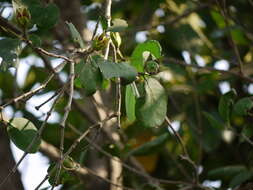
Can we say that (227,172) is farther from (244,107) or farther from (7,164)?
(7,164)

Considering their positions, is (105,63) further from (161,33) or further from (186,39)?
(161,33)

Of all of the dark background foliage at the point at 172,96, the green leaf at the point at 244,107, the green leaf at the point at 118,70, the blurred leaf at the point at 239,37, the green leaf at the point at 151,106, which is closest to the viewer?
the green leaf at the point at 118,70

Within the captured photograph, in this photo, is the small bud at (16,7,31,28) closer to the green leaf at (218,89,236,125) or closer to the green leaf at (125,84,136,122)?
the green leaf at (125,84,136,122)

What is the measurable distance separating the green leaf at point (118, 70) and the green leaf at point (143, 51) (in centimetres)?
11

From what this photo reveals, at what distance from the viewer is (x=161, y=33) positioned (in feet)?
6.15

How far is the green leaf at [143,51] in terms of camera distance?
97 cm

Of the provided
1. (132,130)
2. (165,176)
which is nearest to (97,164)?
(132,130)

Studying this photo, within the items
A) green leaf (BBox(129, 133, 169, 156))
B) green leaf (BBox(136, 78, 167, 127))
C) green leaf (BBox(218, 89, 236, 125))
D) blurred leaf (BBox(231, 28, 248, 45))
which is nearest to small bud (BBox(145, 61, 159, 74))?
green leaf (BBox(136, 78, 167, 127))

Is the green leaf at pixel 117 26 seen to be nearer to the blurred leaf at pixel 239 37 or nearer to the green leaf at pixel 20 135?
the green leaf at pixel 20 135

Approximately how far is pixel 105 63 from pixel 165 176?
3.44ft

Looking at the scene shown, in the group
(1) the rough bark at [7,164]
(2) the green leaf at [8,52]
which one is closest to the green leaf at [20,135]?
(2) the green leaf at [8,52]

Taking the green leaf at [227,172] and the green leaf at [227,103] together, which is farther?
the green leaf at [227,172]

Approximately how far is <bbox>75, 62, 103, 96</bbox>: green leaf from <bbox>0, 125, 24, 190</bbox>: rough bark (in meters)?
0.54

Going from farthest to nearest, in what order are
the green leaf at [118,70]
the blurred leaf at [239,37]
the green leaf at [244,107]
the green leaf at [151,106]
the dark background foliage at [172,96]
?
the blurred leaf at [239,37] < the dark background foliage at [172,96] < the green leaf at [244,107] < the green leaf at [151,106] < the green leaf at [118,70]
